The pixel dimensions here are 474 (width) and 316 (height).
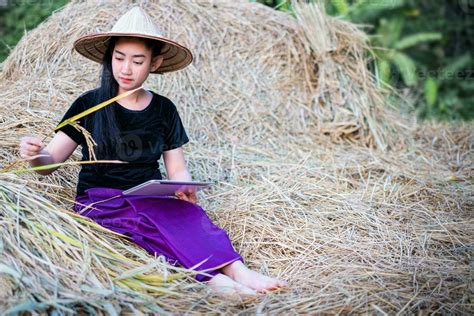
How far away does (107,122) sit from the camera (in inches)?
85.8

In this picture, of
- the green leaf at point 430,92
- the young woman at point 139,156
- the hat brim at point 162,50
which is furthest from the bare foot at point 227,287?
the green leaf at point 430,92

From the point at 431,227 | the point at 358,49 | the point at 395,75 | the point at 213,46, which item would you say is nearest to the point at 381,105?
the point at 358,49

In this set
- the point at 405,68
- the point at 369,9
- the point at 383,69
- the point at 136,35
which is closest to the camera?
the point at 136,35

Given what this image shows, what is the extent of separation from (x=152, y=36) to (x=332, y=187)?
1.32 metres

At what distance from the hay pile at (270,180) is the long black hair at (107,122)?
24cm

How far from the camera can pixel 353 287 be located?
1850 mm

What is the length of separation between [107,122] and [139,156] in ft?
0.64

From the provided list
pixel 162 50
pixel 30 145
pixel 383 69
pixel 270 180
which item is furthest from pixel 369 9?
pixel 30 145

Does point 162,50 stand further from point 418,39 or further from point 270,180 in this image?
point 418,39

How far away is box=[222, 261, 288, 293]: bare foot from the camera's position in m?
1.90

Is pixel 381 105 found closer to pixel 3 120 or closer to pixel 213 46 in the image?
pixel 213 46

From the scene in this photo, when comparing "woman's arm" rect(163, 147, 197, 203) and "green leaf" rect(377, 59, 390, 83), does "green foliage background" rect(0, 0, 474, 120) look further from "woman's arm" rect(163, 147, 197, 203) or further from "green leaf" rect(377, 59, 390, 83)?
"woman's arm" rect(163, 147, 197, 203)

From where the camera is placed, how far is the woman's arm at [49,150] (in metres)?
1.96

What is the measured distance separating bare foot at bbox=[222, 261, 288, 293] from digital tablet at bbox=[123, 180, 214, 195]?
331 millimetres
